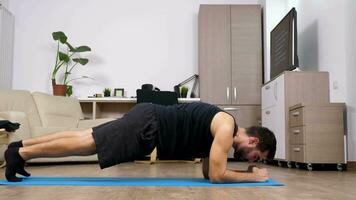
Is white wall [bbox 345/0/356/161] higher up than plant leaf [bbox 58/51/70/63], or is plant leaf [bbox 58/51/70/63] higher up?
plant leaf [bbox 58/51/70/63]

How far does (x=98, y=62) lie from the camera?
6785mm

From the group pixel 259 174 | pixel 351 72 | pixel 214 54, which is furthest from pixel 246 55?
pixel 259 174

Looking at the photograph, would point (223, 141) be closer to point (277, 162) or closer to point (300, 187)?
point (300, 187)

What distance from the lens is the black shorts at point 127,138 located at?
2367 mm

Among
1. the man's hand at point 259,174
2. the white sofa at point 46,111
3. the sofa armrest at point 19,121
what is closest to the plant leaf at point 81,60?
the white sofa at point 46,111

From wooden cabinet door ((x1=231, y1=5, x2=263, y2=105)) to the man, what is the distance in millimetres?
3848

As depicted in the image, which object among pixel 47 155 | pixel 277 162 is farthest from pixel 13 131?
pixel 277 162

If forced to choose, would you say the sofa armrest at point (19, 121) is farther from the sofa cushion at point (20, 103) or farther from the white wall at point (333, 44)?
the white wall at point (333, 44)

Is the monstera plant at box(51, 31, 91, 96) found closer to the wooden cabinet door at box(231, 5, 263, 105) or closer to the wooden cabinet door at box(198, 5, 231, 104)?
the wooden cabinet door at box(198, 5, 231, 104)

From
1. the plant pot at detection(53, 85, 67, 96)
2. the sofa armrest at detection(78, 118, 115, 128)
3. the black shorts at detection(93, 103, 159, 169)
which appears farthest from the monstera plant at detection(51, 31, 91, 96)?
the black shorts at detection(93, 103, 159, 169)

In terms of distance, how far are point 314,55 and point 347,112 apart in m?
1.12

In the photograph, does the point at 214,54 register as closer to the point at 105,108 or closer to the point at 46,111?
the point at 105,108

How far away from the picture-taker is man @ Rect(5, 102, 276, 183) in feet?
7.78

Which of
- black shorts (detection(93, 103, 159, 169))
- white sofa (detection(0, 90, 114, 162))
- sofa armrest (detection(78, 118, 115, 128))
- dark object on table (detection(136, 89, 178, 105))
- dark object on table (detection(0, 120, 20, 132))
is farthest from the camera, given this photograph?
sofa armrest (detection(78, 118, 115, 128))
